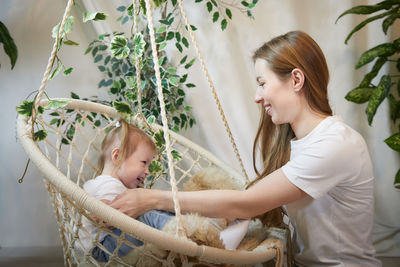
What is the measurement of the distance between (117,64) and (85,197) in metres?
1.24

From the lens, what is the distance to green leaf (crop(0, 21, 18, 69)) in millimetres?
1960

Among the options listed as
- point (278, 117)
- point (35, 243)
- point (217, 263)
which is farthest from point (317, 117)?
point (35, 243)

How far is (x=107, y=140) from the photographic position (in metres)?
1.48

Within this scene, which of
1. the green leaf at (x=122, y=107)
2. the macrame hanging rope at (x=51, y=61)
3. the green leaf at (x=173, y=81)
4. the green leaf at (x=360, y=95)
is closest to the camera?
the macrame hanging rope at (x=51, y=61)

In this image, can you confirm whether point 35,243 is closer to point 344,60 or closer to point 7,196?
point 7,196

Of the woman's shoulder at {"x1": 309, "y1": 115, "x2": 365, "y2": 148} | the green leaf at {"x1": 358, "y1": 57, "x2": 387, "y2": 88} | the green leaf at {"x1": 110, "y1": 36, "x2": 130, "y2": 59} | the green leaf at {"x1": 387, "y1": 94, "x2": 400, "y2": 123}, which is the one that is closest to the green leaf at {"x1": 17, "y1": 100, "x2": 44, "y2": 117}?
the green leaf at {"x1": 110, "y1": 36, "x2": 130, "y2": 59}

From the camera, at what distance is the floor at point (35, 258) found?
2.04 m

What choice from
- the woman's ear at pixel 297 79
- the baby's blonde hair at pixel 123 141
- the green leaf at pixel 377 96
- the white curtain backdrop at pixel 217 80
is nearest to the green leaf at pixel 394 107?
the white curtain backdrop at pixel 217 80

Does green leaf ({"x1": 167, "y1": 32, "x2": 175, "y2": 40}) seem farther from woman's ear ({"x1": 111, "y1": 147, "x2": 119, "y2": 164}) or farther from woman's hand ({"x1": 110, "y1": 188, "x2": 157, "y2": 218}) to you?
woman's hand ({"x1": 110, "y1": 188, "x2": 157, "y2": 218})

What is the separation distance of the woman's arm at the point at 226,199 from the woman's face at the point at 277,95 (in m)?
0.21

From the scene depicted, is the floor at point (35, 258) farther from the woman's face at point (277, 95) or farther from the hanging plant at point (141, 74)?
the woman's face at point (277, 95)

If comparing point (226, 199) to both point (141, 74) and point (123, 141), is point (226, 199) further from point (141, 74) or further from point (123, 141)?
point (141, 74)

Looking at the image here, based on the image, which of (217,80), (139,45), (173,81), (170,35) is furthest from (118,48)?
(217,80)

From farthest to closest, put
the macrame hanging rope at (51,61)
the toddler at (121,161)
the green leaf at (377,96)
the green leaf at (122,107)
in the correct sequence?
the green leaf at (377,96) → the green leaf at (122,107) → the toddler at (121,161) → the macrame hanging rope at (51,61)
